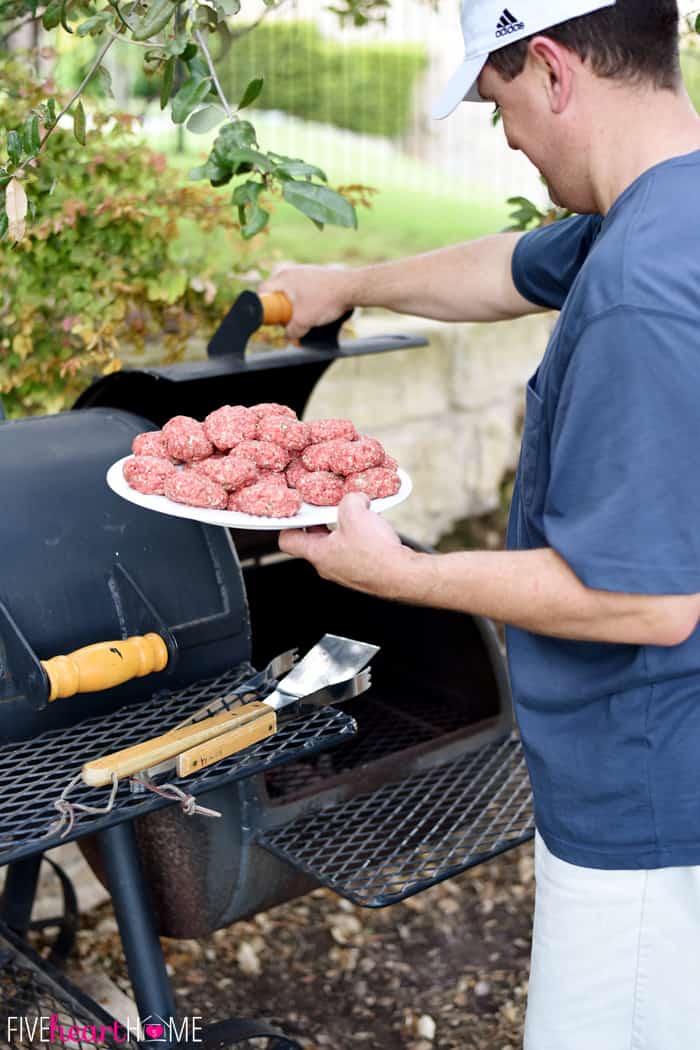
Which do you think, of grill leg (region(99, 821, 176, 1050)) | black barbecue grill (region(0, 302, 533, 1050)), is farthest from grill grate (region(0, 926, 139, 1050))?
grill leg (region(99, 821, 176, 1050))

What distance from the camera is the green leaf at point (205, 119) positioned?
1.93 m

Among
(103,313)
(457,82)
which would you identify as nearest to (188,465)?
(457,82)

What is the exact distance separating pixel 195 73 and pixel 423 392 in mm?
2292

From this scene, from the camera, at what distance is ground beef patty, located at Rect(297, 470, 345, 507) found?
1.73 m

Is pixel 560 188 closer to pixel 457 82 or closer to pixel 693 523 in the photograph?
pixel 457 82

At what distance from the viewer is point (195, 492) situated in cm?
166

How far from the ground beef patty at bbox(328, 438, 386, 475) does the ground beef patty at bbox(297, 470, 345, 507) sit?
22 mm

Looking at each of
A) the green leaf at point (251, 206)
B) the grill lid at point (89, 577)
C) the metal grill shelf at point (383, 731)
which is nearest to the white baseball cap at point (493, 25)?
the green leaf at point (251, 206)

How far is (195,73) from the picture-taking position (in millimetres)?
1999

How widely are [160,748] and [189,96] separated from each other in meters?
1.05

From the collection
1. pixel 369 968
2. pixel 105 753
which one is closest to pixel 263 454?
pixel 105 753

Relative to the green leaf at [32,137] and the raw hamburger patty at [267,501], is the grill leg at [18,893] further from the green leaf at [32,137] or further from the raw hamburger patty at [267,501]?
the green leaf at [32,137]

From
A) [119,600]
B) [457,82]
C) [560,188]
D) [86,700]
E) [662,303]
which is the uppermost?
[457,82]

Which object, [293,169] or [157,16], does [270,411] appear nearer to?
[293,169]
